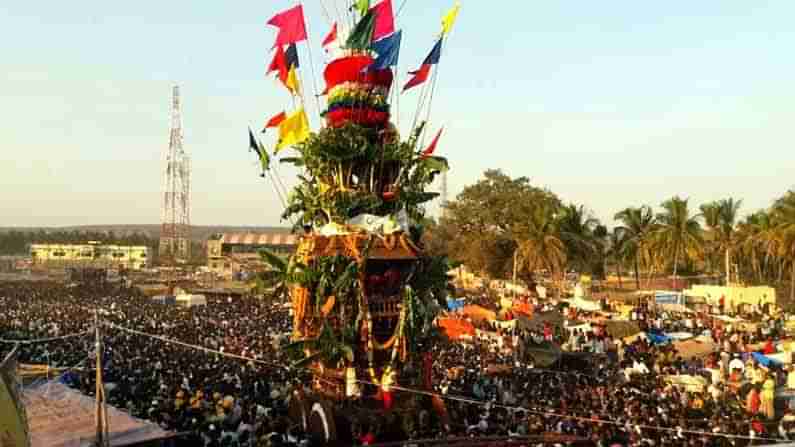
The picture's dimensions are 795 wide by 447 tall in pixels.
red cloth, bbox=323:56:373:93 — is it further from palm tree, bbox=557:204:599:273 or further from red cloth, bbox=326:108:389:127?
palm tree, bbox=557:204:599:273

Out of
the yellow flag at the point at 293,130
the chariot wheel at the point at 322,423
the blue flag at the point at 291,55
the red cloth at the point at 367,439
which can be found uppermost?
the blue flag at the point at 291,55

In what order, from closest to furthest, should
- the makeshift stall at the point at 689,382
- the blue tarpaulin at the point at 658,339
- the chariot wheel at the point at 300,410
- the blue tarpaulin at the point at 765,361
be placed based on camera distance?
the chariot wheel at the point at 300,410 < the makeshift stall at the point at 689,382 < the blue tarpaulin at the point at 765,361 < the blue tarpaulin at the point at 658,339

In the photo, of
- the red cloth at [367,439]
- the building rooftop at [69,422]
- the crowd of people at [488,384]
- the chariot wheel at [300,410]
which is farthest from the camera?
the chariot wheel at [300,410]

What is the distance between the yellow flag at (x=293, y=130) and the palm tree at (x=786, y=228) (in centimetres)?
3636

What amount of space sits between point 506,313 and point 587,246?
21.8 metres

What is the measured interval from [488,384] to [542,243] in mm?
32693

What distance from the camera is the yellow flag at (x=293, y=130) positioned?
23.9 metres

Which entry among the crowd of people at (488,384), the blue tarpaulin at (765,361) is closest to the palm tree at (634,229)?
the crowd of people at (488,384)

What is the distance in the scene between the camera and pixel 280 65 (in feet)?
81.0

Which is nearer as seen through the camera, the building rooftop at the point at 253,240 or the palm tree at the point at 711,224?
the palm tree at the point at 711,224

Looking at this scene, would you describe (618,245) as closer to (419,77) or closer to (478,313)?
(478,313)

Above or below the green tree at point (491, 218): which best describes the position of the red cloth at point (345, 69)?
above

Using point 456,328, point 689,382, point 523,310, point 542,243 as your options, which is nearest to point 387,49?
point 689,382

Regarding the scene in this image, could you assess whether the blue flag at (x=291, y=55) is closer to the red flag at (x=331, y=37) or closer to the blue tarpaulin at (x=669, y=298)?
the red flag at (x=331, y=37)
